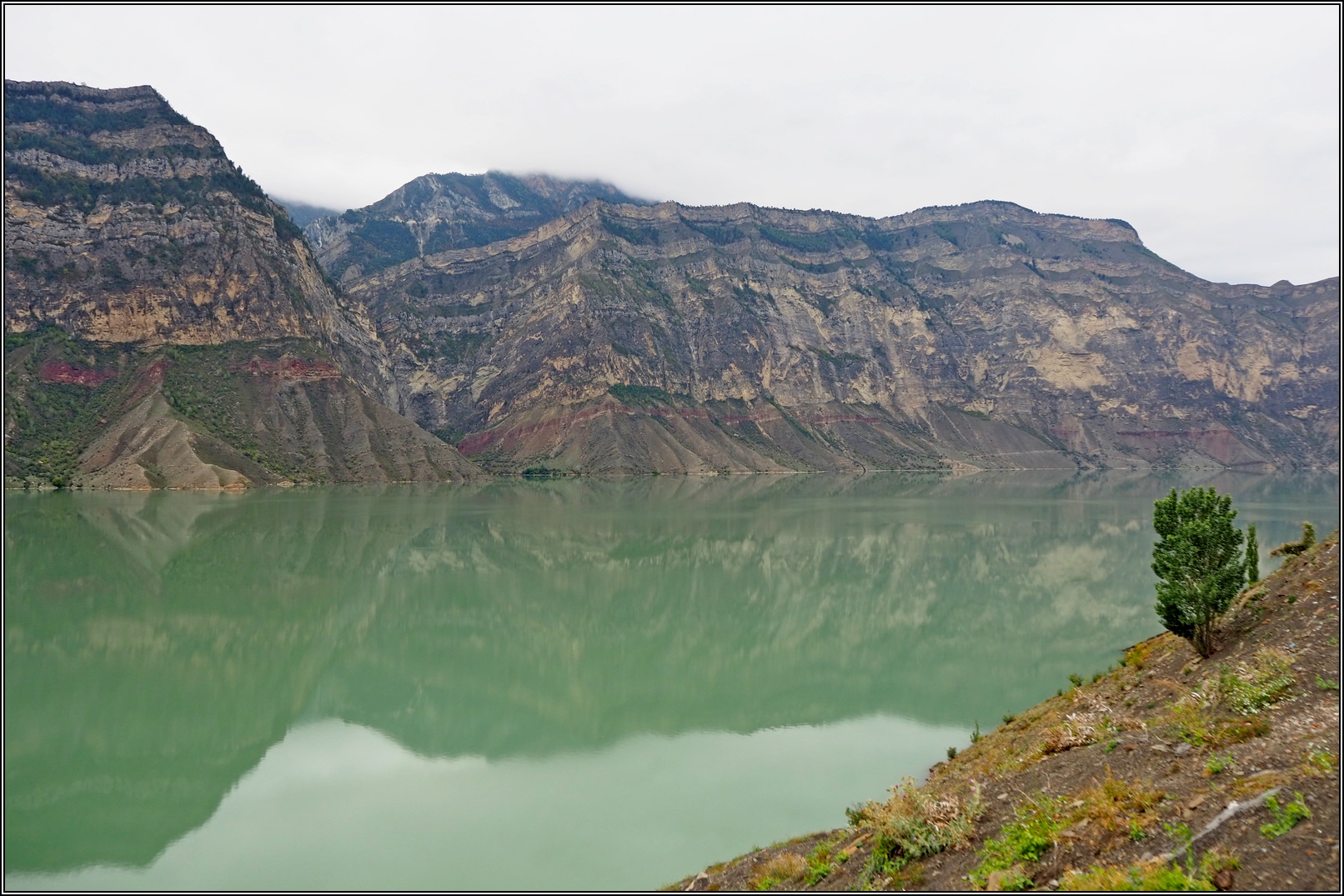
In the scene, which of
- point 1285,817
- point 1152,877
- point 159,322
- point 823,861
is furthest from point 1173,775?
point 159,322

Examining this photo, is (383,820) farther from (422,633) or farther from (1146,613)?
(1146,613)

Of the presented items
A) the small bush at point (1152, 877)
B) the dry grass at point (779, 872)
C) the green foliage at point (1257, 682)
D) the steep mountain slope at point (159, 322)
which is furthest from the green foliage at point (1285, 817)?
the steep mountain slope at point (159, 322)

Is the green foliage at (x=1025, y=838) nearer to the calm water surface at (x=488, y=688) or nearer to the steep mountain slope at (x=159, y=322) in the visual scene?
the calm water surface at (x=488, y=688)

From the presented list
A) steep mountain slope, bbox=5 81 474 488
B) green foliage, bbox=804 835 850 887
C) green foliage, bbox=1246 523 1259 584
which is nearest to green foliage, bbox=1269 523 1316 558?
green foliage, bbox=1246 523 1259 584

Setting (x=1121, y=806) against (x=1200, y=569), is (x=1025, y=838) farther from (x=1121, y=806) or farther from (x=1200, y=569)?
(x=1200, y=569)

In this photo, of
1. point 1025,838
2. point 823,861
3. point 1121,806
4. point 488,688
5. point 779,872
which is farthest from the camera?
point 488,688

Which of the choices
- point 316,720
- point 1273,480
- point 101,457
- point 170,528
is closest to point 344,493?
point 101,457

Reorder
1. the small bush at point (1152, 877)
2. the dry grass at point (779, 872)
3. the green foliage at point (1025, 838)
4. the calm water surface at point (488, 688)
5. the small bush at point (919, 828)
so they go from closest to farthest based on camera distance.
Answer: the small bush at point (1152, 877) → the green foliage at point (1025, 838) → the small bush at point (919, 828) → the dry grass at point (779, 872) → the calm water surface at point (488, 688)
